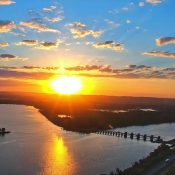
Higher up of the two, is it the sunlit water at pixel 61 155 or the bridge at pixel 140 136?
the bridge at pixel 140 136

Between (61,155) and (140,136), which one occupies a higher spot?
(140,136)

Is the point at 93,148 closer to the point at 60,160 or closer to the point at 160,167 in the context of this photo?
the point at 60,160

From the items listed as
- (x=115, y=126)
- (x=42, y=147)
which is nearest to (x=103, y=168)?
(x=42, y=147)

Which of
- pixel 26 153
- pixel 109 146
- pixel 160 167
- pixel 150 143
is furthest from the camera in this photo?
pixel 150 143

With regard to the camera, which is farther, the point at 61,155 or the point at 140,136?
the point at 140,136

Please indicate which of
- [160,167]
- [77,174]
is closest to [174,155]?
[160,167]

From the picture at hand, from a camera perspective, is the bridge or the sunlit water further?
the bridge

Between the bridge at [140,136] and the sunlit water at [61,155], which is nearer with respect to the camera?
the sunlit water at [61,155]

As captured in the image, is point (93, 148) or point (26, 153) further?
point (93, 148)

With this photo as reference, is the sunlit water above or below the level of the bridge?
below

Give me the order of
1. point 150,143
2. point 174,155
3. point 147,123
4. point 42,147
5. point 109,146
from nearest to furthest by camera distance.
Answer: point 174,155 < point 42,147 < point 109,146 < point 150,143 < point 147,123
